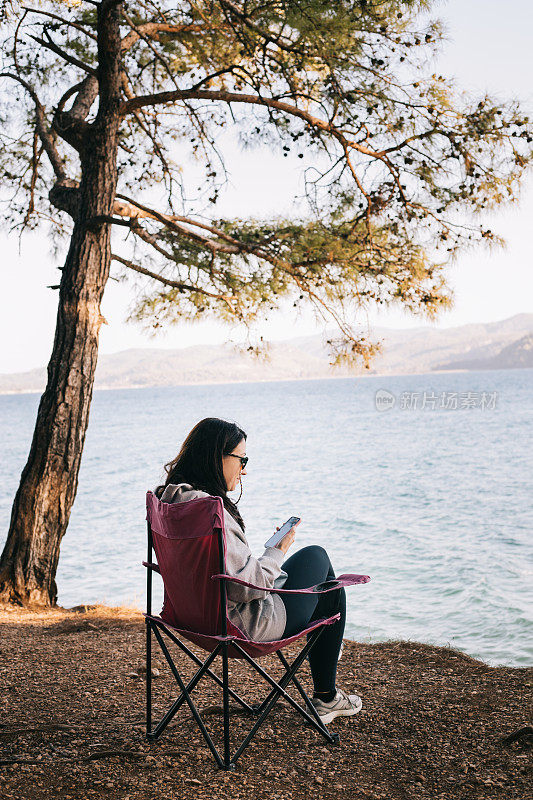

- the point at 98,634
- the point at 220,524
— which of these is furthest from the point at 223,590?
the point at 98,634

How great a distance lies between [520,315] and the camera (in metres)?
190

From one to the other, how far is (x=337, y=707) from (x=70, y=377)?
2867mm

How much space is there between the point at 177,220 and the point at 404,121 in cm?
176

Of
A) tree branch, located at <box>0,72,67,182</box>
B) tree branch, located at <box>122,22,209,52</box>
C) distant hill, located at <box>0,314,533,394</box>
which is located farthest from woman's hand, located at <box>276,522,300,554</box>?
distant hill, located at <box>0,314,533,394</box>

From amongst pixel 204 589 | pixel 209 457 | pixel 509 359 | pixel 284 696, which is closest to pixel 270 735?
pixel 284 696

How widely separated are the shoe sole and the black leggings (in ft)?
0.26

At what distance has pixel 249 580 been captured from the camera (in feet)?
6.56

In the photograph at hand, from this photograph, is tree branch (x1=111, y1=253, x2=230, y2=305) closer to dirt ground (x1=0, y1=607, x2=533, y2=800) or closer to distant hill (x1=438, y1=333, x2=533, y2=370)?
dirt ground (x1=0, y1=607, x2=533, y2=800)

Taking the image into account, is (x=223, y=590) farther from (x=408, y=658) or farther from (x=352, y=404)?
(x=352, y=404)

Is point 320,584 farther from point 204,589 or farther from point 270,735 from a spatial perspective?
point 270,735

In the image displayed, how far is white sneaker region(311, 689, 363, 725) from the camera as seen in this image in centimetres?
244

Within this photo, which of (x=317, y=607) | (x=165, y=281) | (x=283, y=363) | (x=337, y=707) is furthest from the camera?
(x=283, y=363)

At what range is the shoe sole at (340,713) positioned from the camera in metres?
2.43

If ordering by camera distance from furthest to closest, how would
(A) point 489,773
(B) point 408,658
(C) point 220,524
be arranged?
(B) point 408,658 → (A) point 489,773 → (C) point 220,524
